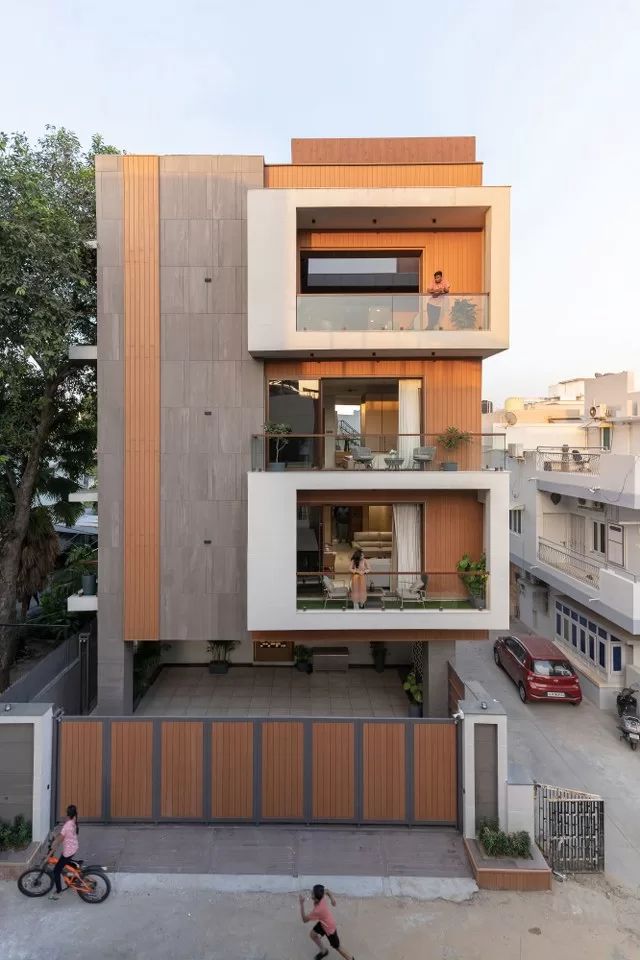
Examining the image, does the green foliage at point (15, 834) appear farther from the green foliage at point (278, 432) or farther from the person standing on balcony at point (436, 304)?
the person standing on balcony at point (436, 304)

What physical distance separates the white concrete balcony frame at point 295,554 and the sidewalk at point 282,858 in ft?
11.3

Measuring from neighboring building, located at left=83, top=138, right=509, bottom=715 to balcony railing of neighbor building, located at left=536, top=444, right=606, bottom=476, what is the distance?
26.1ft

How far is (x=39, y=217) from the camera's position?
11.4 metres

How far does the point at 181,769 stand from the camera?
8766 millimetres

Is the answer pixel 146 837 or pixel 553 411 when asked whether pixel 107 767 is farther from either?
pixel 553 411

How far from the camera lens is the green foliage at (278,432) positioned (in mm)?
10805

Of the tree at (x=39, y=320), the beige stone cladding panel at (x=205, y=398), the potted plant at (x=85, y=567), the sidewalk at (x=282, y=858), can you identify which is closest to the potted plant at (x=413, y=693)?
the sidewalk at (x=282, y=858)

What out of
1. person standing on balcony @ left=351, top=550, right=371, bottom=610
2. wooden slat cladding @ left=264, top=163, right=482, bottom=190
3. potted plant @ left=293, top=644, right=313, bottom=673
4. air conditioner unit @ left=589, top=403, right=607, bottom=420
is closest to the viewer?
person standing on balcony @ left=351, top=550, right=371, bottom=610

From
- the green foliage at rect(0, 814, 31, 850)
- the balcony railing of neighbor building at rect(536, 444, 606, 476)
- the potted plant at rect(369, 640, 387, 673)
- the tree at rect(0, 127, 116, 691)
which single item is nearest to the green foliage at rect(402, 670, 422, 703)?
the potted plant at rect(369, 640, 387, 673)

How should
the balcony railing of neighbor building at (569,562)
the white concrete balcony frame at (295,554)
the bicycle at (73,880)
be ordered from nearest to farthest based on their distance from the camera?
the bicycle at (73,880), the white concrete balcony frame at (295,554), the balcony railing of neighbor building at (569,562)

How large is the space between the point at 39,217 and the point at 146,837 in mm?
12539

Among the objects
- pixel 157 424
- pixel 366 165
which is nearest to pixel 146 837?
pixel 157 424

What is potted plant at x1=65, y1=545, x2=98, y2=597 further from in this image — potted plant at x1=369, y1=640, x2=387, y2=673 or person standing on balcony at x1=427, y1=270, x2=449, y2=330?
person standing on balcony at x1=427, y1=270, x2=449, y2=330

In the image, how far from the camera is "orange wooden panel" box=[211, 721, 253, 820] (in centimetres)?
874
